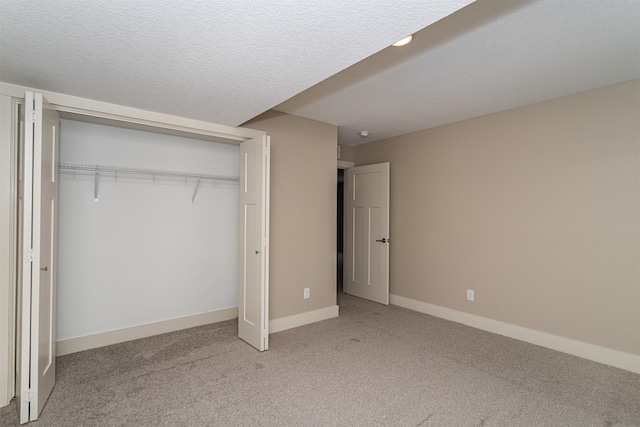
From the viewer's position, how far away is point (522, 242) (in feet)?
11.1

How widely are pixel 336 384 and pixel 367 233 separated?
2667mm

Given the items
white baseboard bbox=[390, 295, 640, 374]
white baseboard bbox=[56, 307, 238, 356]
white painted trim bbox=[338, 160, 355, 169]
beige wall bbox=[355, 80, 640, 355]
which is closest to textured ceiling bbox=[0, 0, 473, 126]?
white baseboard bbox=[56, 307, 238, 356]

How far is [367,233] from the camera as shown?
16.0 feet

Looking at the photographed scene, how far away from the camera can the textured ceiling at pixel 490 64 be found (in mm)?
1828

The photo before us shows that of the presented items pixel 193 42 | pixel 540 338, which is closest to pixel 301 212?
pixel 193 42

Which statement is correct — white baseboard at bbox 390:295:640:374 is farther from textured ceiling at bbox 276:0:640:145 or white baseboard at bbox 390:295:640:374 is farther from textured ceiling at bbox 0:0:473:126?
textured ceiling at bbox 0:0:473:126

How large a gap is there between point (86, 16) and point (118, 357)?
105 inches

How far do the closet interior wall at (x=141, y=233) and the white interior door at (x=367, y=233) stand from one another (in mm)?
1926

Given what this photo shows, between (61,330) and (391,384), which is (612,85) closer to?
(391,384)

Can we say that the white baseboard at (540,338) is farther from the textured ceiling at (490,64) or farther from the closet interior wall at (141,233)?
the closet interior wall at (141,233)

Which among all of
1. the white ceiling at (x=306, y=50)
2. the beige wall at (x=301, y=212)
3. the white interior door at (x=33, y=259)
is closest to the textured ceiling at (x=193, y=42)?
the white ceiling at (x=306, y=50)

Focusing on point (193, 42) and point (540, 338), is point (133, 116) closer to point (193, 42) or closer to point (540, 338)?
point (193, 42)

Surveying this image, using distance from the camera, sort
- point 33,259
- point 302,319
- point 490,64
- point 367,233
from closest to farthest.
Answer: point 33,259, point 490,64, point 302,319, point 367,233

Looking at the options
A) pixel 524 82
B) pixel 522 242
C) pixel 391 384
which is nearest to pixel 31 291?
pixel 391 384
